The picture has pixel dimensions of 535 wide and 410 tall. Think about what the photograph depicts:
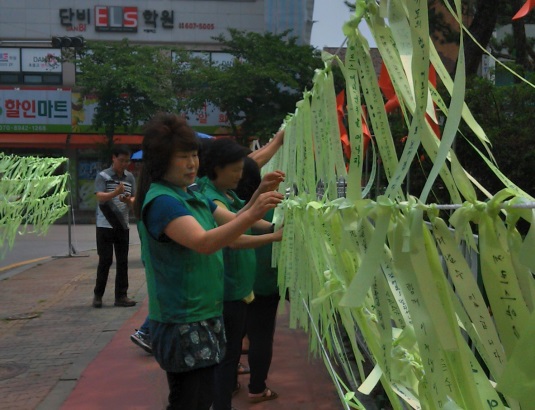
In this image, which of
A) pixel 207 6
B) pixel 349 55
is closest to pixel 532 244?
pixel 349 55

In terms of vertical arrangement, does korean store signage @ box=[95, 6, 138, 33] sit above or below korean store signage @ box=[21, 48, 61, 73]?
above

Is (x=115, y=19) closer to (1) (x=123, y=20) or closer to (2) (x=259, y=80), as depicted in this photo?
(1) (x=123, y=20)

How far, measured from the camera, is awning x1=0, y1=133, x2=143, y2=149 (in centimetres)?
2981

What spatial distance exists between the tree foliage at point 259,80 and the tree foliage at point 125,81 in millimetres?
1238

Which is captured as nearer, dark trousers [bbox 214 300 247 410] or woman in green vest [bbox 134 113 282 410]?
woman in green vest [bbox 134 113 282 410]

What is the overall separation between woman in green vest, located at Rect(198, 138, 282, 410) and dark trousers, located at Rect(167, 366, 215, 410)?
79 centimetres

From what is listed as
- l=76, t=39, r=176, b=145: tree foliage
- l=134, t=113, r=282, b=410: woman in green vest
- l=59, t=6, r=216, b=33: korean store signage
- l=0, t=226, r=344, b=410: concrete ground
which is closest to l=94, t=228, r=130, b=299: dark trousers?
l=0, t=226, r=344, b=410: concrete ground

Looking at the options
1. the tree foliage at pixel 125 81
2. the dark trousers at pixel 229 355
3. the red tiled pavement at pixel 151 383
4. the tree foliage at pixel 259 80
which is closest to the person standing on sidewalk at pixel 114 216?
the red tiled pavement at pixel 151 383

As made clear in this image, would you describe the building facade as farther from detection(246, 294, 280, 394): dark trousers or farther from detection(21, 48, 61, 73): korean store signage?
detection(246, 294, 280, 394): dark trousers

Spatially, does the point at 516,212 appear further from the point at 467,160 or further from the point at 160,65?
the point at 160,65

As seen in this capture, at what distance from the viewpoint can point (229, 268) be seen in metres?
3.97

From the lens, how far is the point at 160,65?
26688mm

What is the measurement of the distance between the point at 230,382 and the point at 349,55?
2.60 metres

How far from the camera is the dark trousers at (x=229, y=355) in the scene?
3.97 meters
